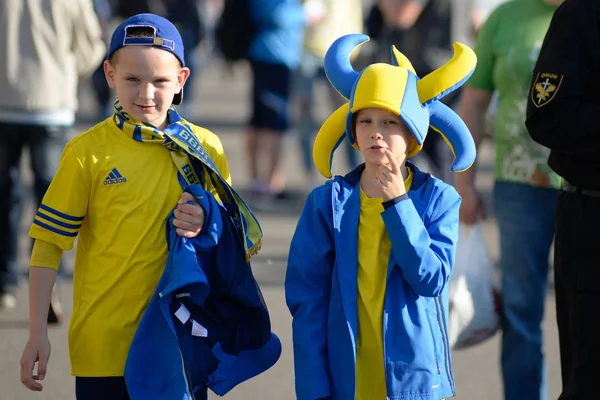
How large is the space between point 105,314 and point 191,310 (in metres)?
0.26

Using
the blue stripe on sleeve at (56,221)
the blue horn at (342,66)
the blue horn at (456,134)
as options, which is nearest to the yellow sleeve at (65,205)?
the blue stripe on sleeve at (56,221)

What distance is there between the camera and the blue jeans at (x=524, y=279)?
15.6ft

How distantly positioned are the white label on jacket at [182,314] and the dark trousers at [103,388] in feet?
0.85

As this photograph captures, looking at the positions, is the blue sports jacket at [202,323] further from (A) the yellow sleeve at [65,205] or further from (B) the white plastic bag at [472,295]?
(B) the white plastic bag at [472,295]

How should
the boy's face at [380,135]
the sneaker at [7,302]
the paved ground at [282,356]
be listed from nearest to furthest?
1. the boy's face at [380,135]
2. the paved ground at [282,356]
3. the sneaker at [7,302]

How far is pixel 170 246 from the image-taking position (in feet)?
11.8

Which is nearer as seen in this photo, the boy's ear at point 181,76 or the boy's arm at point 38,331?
the boy's arm at point 38,331

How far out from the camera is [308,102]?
10.5m

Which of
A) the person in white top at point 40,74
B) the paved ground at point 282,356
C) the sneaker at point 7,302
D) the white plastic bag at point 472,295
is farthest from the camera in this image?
the sneaker at point 7,302

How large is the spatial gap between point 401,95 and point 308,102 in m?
7.03

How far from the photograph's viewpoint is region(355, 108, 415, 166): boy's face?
3496 millimetres

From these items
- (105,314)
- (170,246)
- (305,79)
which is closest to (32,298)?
(105,314)

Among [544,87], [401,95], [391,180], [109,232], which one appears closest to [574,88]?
[544,87]

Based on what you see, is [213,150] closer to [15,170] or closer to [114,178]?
[114,178]
